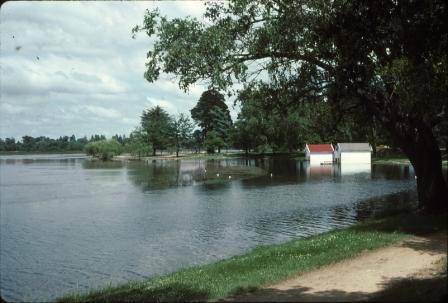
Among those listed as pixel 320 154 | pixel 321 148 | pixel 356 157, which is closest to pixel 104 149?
pixel 321 148

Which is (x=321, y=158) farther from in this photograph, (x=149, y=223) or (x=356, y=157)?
(x=149, y=223)

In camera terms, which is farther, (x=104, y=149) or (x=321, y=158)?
(x=104, y=149)

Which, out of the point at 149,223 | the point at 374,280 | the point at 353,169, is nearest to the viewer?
the point at 374,280

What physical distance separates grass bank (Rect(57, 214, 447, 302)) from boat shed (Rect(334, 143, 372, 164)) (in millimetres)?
83756

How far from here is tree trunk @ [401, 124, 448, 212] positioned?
1959 centimetres

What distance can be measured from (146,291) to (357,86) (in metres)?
11.0

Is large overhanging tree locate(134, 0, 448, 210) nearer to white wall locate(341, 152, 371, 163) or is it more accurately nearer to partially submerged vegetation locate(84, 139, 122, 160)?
white wall locate(341, 152, 371, 163)

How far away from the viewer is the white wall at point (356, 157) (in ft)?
328

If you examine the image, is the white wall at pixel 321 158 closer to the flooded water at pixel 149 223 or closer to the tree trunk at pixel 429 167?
the flooded water at pixel 149 223

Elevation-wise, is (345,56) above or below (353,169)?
above

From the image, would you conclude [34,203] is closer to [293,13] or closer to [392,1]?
[293,13]

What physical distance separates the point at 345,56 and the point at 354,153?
87.1 m

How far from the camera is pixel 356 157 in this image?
330ft

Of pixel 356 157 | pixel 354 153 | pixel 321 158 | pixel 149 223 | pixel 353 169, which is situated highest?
pixel 354 153
